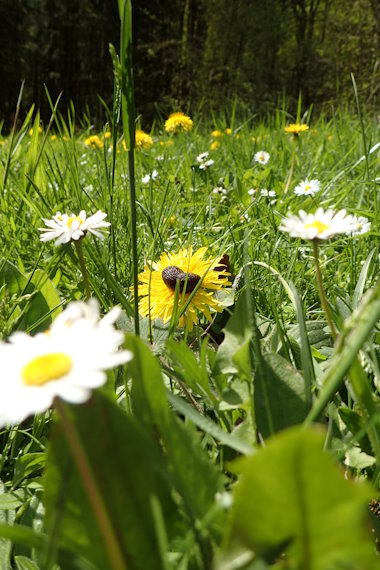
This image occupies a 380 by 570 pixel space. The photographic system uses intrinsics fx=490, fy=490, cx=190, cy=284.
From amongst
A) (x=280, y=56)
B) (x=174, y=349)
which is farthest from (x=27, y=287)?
(x=280, y=56)

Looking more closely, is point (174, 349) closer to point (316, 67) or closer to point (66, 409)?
point (66, 409)

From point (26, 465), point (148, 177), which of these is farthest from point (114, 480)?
point (148, 177)

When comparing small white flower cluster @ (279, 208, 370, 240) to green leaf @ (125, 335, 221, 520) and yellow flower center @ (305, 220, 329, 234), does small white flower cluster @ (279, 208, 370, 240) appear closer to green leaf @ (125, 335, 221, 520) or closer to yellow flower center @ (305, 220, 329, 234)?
yellow flower center @ (305, 220, 329, 234)

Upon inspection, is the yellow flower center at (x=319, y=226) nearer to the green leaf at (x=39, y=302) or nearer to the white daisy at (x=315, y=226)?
the white daisy at (x=315, y=226)

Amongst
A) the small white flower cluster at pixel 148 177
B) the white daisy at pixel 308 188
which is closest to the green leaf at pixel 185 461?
the white daisy at pixel 308 188

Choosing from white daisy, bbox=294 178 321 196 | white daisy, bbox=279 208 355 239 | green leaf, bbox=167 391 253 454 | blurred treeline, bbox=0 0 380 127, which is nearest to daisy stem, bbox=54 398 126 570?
green leaf, bbox=167 391 253 454

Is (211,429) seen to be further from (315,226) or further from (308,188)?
(308,188)
